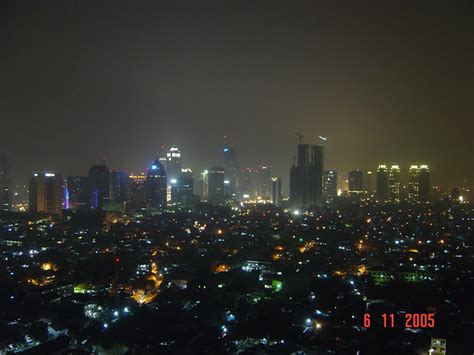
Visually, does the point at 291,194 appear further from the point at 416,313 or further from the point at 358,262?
the point at 416,313

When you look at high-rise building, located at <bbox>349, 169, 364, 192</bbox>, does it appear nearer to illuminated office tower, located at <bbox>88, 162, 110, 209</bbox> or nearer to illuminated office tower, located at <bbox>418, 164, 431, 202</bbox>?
illuminated office tower, located at <bbox>418, 164, 431, 202</bbox>

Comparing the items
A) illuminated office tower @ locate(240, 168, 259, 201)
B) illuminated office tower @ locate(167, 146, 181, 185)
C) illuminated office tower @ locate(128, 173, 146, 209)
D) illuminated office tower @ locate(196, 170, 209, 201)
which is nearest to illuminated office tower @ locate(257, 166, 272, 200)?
illuminated office tower @ locate(240, 168, 259, 201)

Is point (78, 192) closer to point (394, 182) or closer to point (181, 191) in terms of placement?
point (181, 191)

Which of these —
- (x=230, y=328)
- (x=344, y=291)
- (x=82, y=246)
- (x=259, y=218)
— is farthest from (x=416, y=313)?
(x=259, y=218)

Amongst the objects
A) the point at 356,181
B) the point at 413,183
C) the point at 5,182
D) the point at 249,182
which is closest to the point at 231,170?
the point at 249,182
